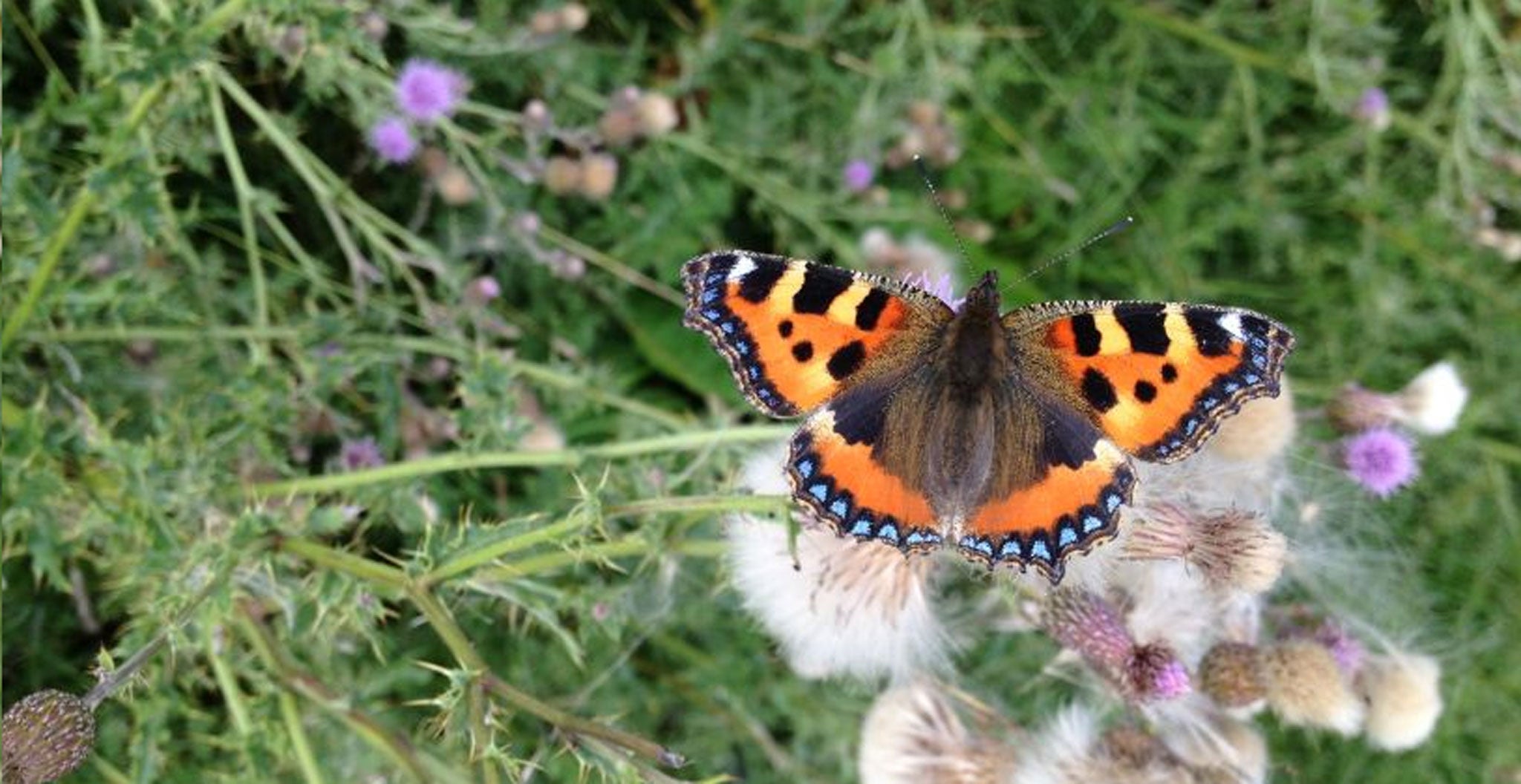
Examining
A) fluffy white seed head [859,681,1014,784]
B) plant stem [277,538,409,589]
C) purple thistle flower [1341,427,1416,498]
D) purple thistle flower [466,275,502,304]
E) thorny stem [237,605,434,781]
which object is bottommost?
thorny stem [237,605,434,781]

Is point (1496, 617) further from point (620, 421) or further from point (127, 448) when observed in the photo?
point (127, 448)

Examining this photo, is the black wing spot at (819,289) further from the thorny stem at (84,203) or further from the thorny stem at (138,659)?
the thorny stem at (84,203)

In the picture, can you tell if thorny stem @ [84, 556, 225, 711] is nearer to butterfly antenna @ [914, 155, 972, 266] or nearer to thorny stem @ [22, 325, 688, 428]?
thorny stem @ [22, 325, 688, 428]

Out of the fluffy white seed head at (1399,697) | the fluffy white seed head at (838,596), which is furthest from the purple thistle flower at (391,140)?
the fluffy white seed head at (1399,697)

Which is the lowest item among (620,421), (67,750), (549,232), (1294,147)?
(67,750)

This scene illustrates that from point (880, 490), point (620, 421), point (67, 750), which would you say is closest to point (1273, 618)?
point (880, 490)

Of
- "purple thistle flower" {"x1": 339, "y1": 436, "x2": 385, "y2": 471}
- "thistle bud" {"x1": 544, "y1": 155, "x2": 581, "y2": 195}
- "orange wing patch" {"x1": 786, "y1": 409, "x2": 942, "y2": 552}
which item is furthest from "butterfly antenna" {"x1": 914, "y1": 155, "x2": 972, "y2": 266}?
"purple thistle flower" {"x1": 339, "y1": 436, "x2": 385, "y2": 471}

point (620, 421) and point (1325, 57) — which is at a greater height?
point (1325, 57)
